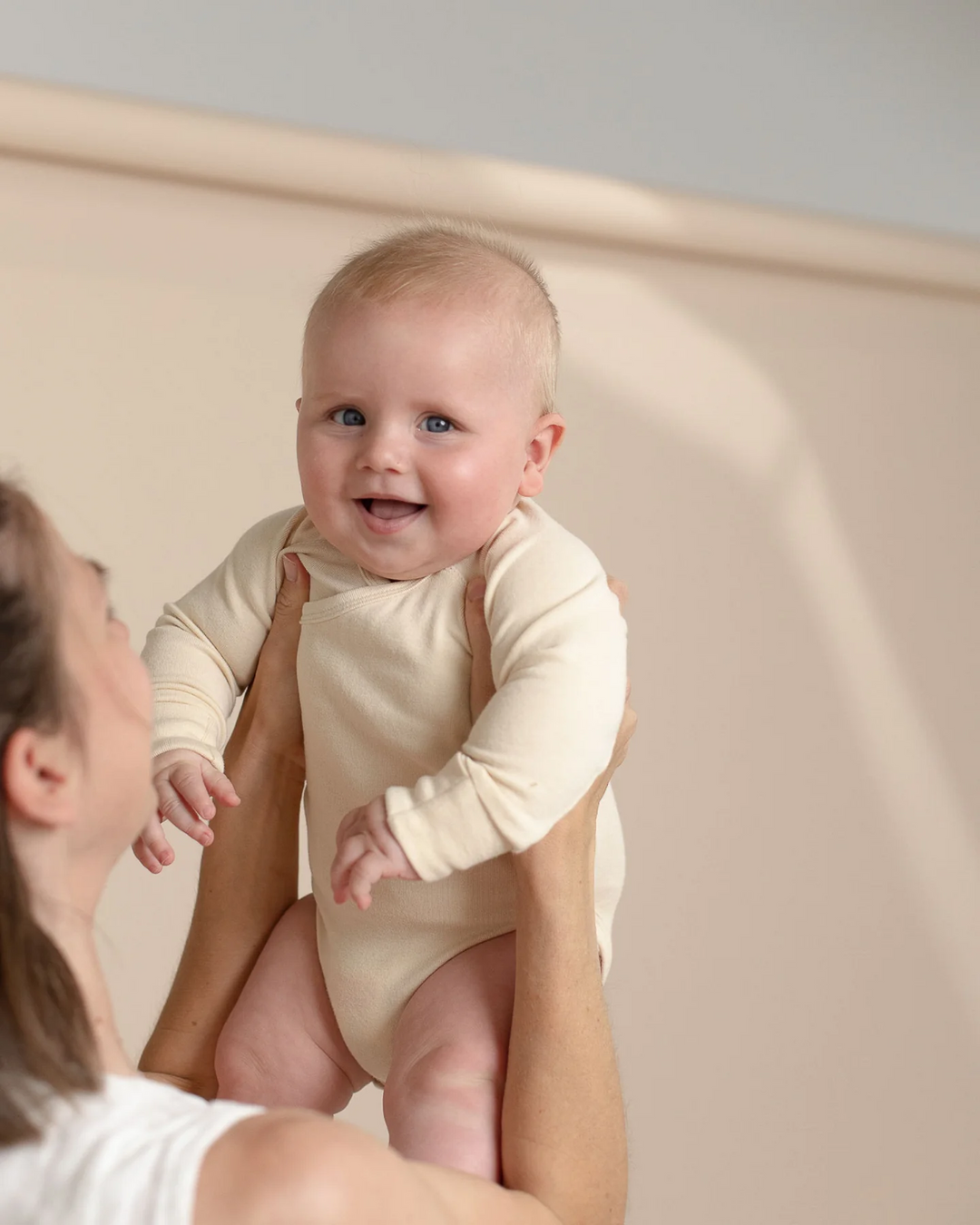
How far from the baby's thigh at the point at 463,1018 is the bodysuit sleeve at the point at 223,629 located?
214mm

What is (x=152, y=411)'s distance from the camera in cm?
183

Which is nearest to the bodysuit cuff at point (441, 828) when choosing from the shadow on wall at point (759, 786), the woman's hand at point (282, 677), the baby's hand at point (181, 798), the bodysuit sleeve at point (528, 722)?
the bodysuit sleeve at point (528, 722)

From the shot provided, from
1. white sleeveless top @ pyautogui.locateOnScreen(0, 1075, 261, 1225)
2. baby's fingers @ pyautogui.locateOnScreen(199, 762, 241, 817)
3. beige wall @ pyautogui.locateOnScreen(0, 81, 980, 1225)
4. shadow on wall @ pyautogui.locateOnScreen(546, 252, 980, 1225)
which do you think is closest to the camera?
white sleeveless top @ pyautogui.locateOnScreen(0, 1075, 261, 1225)

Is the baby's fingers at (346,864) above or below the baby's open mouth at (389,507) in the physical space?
below

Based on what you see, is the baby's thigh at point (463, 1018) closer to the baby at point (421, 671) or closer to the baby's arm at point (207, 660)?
the baby at point (421, 671)

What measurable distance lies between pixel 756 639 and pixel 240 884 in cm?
125

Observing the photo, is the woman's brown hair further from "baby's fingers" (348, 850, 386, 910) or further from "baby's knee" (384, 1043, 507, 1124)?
"baby's knee" (384, 1043, 507, 1124)

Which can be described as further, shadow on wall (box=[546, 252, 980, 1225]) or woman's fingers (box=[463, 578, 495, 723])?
shadow on wall (box=[546, 252, 980, 1225])

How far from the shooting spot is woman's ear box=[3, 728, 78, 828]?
0.64 metres

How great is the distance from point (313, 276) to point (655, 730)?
788 millimetres

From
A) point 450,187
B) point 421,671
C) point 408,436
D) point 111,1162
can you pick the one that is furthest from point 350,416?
point 450,187

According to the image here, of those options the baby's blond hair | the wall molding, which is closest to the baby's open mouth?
the baby's blond hair

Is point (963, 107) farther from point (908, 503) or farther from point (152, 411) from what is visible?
point (152, 411)

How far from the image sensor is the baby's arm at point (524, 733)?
0.82 m
